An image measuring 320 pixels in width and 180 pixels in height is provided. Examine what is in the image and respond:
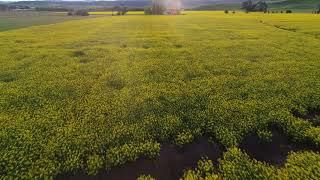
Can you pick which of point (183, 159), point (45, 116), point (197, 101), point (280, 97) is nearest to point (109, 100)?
point (45, 116)

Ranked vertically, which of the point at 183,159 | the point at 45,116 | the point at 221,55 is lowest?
the point at 183,159

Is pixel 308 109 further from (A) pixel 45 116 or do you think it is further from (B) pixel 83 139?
(A) pixel 45 116

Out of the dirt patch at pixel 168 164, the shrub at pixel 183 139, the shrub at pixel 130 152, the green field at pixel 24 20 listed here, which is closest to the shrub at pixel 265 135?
the dirt patch at pixel 168 164

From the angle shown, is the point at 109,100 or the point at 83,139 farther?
the point at 109,100

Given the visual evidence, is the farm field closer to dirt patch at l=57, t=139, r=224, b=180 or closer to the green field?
dirt patch at l=57, t=139, r=224, b=180

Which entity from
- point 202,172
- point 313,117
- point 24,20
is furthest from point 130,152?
point 24,20

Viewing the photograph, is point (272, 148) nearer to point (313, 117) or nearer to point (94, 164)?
point (313, 117)
